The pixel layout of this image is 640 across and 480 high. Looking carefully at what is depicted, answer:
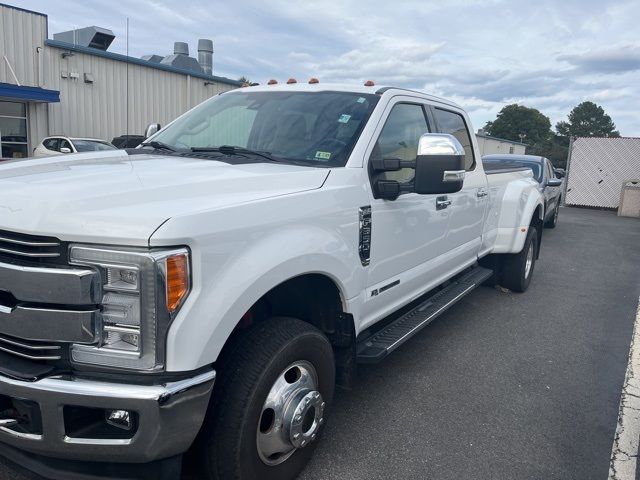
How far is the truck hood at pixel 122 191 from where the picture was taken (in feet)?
6.18

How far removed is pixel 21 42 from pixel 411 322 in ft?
63.6

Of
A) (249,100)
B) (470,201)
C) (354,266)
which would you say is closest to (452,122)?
(470,201)

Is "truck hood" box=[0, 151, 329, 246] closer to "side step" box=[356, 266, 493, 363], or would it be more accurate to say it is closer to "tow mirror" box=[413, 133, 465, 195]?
"tow mirror" box=[413, 133, 465, 195]

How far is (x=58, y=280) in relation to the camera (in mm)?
1852

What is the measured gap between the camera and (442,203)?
399 centimetres

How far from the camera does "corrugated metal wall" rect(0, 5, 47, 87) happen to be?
18.0 m

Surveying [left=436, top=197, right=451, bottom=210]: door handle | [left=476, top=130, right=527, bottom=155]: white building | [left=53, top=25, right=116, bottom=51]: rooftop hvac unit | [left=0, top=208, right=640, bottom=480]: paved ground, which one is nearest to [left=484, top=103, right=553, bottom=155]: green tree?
[left=476, top=130, right=527, bottom=155]: white building

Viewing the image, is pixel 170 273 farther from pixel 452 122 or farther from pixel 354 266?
pixel 452 122

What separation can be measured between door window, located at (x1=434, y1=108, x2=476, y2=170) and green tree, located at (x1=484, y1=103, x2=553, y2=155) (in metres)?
91.8

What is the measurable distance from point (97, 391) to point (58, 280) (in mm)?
395

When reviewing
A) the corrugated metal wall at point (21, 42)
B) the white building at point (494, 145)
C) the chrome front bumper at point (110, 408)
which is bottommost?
the chrome front bumper at point (110, 408)

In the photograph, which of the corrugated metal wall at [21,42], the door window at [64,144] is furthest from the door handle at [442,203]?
the corrugated metal wall at [21,42]

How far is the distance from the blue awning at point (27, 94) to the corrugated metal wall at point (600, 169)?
1836 centimetres

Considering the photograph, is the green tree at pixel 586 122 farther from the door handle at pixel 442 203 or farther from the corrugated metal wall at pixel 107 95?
the door handle at pixel 442 203
